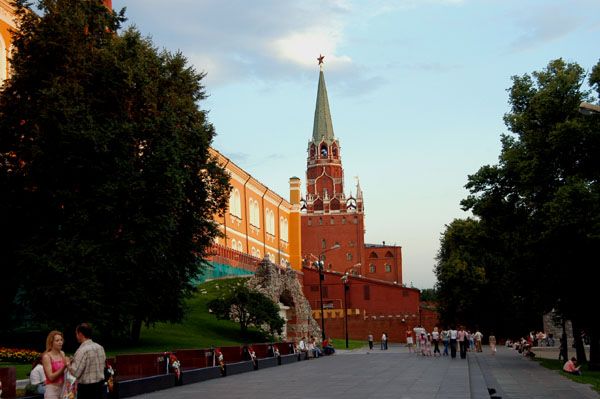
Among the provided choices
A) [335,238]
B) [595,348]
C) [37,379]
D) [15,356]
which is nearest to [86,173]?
[15,356]

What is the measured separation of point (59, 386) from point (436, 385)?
34.0 ft

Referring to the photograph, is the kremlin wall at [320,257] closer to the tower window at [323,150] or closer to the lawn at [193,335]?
the lawn at [193,335]

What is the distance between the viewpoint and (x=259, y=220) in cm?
7850

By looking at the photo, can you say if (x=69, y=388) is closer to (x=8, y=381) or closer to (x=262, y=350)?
(x=8, y=381)

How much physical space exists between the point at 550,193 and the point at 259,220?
2209 inches

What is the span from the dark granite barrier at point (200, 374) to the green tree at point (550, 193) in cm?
1160

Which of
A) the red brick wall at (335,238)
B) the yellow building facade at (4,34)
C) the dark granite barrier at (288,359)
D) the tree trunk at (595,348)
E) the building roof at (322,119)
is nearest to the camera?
the tree trunk at (595,348)

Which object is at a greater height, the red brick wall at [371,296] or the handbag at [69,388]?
the red brick wall at [371,296]

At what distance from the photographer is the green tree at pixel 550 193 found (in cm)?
2236

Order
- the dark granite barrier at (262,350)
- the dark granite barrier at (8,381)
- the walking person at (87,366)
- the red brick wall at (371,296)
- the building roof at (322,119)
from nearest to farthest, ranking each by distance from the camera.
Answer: the walking person at (87,366), the dark granite barrier at (8,381), the dark granite barrier at (262,350), the red brick wall at (371,296), the building roof at (322,119)

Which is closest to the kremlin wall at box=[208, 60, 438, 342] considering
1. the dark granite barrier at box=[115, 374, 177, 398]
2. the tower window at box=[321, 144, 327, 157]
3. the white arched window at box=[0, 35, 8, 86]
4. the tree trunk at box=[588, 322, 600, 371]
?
the tower window at box=[321, 144, 327, 157]

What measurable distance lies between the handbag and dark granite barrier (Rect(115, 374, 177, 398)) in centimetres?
599

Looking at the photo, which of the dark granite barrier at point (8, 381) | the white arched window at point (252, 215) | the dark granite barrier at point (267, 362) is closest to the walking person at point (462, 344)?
the dark granite barrier at point (267, 362)

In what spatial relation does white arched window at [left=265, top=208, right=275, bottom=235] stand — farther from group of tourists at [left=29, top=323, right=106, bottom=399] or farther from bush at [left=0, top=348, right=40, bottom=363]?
group of tourists at [left=29, top=323, right=106, bottom=399]
